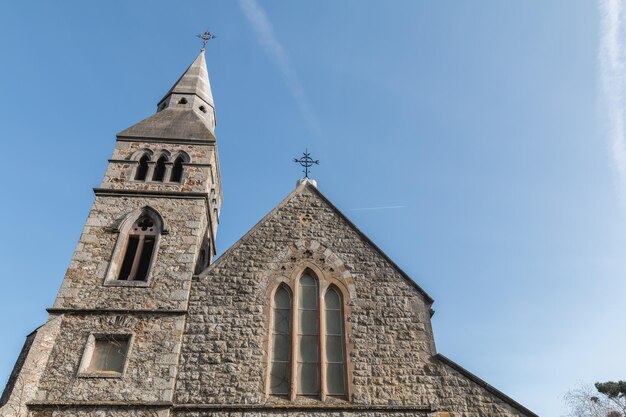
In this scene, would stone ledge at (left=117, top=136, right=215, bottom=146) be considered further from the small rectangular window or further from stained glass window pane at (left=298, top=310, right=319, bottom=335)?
the small rectangular window

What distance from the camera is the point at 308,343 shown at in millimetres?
11812

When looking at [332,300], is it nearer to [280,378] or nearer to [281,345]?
[281,345]

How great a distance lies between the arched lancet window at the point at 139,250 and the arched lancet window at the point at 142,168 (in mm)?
1830

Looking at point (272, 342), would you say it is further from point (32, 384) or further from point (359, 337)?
point (32, 384)

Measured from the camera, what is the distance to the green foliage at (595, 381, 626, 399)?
28.4 m

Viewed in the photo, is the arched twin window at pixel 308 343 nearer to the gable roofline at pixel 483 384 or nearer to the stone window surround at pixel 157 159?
the gable roofline at pixel 483 384

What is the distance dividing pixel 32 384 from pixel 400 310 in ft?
28.5

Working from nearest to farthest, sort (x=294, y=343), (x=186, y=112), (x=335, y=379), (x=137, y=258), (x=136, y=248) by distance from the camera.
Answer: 1. (x=335, y=379)
2. (x=294, y=343)
3. (x=137, y=258)
4. (x=136, y=248)
5. (x=186, y=112)

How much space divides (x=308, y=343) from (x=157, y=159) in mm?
8245

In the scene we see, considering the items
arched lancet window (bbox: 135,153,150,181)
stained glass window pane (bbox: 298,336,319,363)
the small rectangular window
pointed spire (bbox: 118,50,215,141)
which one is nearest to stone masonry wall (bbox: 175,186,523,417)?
stained glass window pane (bbox: 298,336,319,363)

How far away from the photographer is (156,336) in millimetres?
11438

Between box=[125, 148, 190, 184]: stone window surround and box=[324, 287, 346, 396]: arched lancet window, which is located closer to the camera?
box=[324, 287, 346, 396]: arched lancet window

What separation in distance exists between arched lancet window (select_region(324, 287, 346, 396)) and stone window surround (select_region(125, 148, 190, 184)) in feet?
20.7

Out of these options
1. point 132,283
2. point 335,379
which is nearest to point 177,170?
point 132,283
